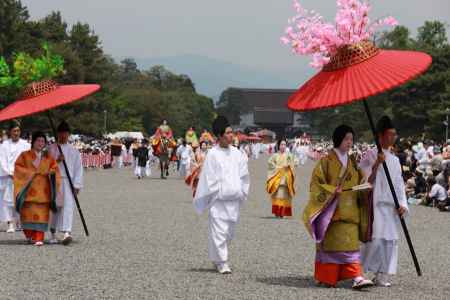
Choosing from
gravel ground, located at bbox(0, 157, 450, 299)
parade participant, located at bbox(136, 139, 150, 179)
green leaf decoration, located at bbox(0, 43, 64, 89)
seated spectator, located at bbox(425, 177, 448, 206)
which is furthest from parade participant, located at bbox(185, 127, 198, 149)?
green leaf decoration, located at bbox(0, 43, 64, 89)

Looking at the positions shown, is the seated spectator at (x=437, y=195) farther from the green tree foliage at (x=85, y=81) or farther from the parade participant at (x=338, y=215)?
the green tree foliage at (x=85, y=81)

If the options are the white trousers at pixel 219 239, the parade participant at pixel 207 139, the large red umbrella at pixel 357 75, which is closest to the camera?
the large red umbrella at pixel 357 75

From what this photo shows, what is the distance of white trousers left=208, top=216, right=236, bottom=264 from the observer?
33.0ft

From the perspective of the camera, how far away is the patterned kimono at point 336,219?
8.95m

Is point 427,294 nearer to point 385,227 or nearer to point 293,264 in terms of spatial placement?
point 385,227

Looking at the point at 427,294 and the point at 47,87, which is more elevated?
the point at 47,87

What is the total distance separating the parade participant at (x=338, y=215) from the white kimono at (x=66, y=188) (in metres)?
4.62

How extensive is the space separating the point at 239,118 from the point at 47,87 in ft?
603

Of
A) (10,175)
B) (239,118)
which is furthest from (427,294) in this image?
(239,118)

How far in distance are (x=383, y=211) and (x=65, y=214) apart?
5.13m

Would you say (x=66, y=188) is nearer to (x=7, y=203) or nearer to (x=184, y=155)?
(x=7, y=203)

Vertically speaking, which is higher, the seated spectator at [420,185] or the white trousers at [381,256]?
the seated spectator at [420,185]

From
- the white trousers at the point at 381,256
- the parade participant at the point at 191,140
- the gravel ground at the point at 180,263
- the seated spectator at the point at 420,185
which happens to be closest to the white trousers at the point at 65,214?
the gravel ground at the point at 180,263

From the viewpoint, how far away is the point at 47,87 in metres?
12.4
